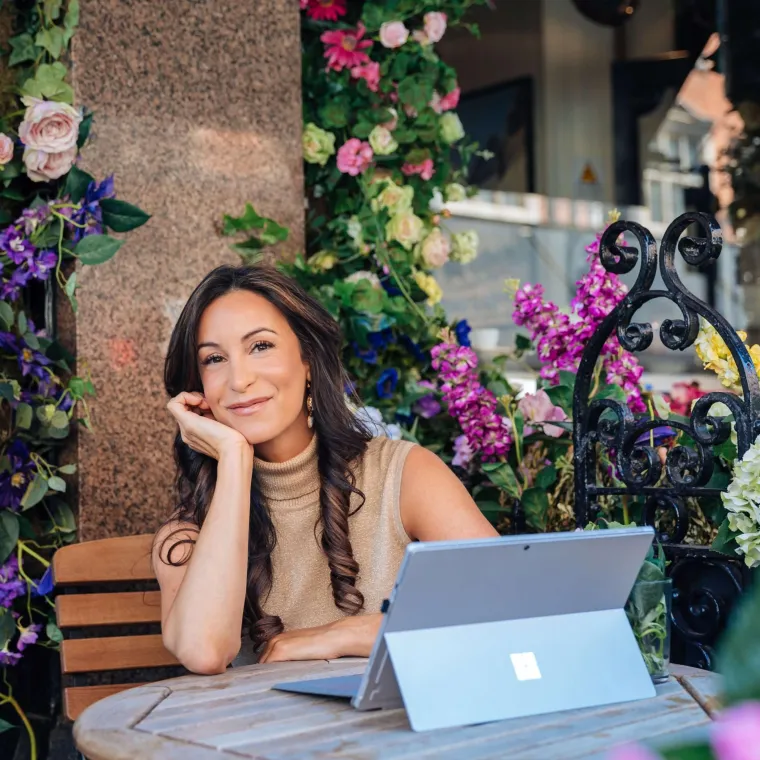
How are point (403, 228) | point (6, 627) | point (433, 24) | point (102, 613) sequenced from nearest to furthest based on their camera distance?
point (102, 613)
point (6, 627)
point (403, 228)
point (433, 24)

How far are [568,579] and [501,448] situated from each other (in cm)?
133

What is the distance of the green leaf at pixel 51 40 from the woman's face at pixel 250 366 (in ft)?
2.46

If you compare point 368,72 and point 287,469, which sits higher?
point 368,72

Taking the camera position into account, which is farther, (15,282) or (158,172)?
(158,172)

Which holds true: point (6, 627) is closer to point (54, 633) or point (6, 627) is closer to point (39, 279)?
point (54, 633)

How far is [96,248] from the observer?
2.45 metres

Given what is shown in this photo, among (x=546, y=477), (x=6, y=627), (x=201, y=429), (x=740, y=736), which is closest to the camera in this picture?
(x=740, y=736)

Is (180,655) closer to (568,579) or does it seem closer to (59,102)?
(568,579)

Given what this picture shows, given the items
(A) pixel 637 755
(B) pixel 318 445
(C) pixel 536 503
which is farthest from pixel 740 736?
(C) pixel 536 503

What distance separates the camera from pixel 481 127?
4902 mm

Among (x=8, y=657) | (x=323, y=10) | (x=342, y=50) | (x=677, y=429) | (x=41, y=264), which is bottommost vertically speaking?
(x=8, y=657)

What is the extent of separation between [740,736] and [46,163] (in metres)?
2.29

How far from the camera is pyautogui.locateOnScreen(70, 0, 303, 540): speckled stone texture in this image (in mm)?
2592

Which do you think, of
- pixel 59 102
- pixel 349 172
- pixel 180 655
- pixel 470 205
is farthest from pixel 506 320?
pixel 180 655
